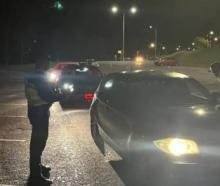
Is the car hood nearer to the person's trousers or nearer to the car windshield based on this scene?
the car windshield

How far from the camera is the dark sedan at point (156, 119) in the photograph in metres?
5.88

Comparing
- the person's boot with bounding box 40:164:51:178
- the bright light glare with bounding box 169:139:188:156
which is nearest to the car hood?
the bright light glare with bounding box 169:139:188:156

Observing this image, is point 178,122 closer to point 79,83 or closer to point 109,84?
point 109,84

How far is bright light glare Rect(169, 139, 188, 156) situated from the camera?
5848 millimetres

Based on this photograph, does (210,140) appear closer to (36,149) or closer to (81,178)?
(81,178)

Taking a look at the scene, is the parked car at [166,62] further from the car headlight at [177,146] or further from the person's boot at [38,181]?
the car headlight at [177,146]

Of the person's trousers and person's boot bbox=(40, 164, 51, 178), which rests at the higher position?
the person's trousers

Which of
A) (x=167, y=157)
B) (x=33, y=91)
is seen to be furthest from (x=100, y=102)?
(x=167, y=157)

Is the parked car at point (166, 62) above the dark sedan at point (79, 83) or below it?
below

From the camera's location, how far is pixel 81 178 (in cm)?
673

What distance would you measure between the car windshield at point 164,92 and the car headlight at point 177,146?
1551mm

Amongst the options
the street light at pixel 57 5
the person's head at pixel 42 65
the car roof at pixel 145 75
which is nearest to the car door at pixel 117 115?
the car roof at pixel 145 75

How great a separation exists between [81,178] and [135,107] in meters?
1.35

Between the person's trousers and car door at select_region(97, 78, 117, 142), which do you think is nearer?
the person's trousers
